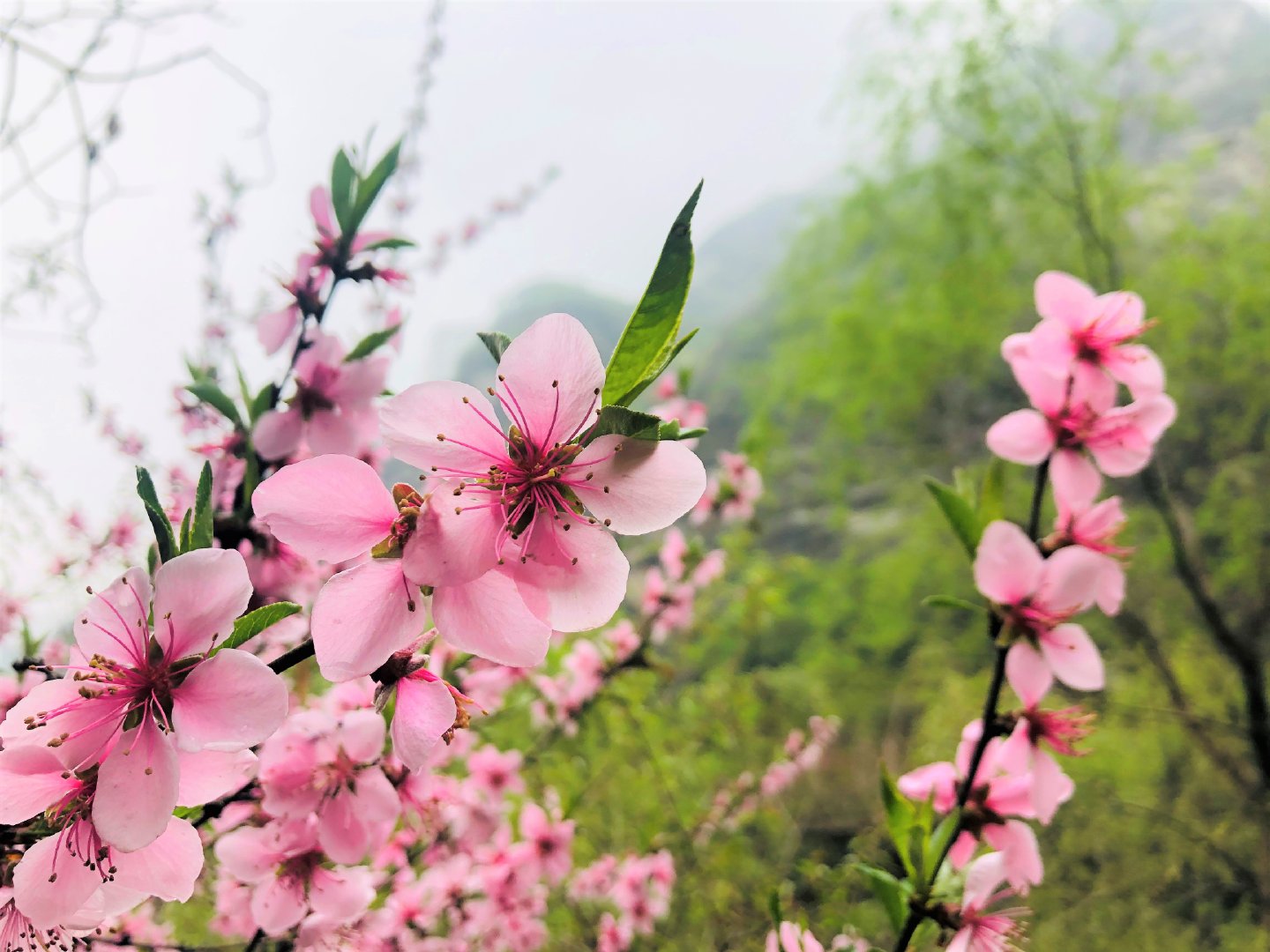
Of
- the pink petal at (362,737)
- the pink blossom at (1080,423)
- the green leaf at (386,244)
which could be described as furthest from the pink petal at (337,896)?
the pink blossom at (1080,423)

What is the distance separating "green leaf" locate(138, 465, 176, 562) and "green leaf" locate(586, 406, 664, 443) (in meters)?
0.23

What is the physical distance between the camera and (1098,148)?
11.9ft

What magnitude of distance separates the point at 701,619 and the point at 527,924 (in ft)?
3.74

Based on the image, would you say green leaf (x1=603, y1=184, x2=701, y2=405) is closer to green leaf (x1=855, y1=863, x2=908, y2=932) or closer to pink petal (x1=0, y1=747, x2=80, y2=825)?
pink petal (x1=0, y1=747, x2=80, y2=825)

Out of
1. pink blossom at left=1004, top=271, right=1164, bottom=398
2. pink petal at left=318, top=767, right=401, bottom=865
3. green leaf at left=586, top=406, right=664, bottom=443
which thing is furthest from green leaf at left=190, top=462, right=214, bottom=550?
pink blossom at left=1004, top=271, right=1164, bottom=398

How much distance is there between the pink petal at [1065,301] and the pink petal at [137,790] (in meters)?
0.81

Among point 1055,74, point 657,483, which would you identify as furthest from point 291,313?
point 1055,74

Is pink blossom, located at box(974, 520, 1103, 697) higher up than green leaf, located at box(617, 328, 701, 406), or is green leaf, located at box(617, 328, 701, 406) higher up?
green leaf, located at box(617, 328, 701, 406)

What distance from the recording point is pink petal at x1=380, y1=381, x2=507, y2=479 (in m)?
0.34

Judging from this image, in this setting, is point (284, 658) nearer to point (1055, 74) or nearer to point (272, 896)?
point (272, 896)

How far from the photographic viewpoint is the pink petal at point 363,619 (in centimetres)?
32

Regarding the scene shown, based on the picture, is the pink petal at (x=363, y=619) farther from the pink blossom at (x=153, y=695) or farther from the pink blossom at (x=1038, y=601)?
the pink blossom at (x=1038, y=601)

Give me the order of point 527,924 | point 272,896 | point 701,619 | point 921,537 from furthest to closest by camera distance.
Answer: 1. point 921,537
2. point 701,619
3. point 527,924
4. point 272,896

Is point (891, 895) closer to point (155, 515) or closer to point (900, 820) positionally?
point (900, 820)
